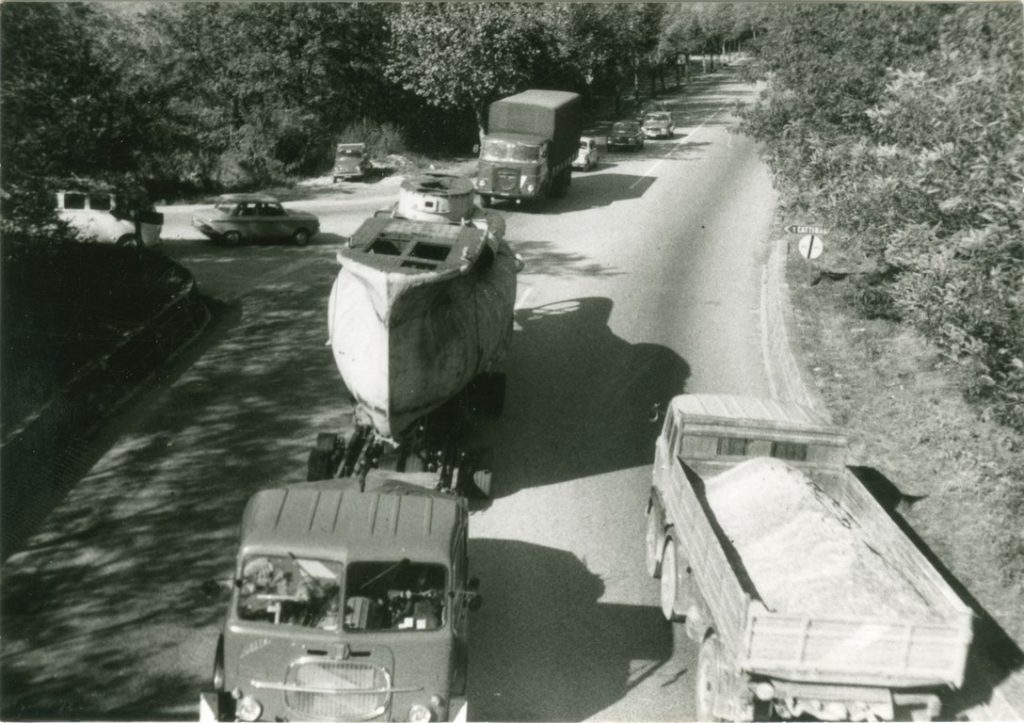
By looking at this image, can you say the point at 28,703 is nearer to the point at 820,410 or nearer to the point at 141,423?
the point at 141,423

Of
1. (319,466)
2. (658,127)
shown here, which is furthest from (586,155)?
(319,466)

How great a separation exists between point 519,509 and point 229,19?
97.3 ft

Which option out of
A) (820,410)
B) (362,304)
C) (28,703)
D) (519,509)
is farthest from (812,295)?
(28,703)

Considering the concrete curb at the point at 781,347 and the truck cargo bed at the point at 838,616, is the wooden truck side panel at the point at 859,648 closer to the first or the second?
the truck cargo bed at the point at 838,616

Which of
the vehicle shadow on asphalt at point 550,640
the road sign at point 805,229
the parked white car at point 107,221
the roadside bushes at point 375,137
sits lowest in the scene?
the vehicle shadow on asphalt at point 550,640

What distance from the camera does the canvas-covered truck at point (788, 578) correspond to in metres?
8.43

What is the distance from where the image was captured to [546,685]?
397 inches

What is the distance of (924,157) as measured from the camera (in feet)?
36.6

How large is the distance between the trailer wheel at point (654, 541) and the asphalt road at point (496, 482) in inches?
7.5

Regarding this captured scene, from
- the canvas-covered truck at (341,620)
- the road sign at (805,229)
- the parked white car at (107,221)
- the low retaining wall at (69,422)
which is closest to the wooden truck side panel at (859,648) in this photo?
the canvas-covered truck at (341,620)

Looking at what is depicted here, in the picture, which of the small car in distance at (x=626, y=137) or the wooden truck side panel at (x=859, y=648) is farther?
the small car in distance at (x=626, y=137)

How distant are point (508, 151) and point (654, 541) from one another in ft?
67.3

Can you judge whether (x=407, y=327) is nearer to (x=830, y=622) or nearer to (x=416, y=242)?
(x=416, y=242)

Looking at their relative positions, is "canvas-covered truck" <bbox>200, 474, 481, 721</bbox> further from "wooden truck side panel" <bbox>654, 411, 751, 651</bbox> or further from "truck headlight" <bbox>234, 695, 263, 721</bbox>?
"wooden truck side panel" <bbox>654, 411, 751, 651</bbox>
